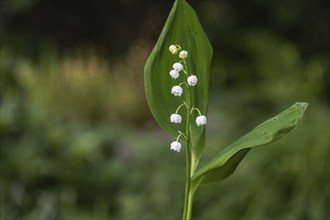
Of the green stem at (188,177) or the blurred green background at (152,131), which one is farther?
the blurred green background at (152,131)

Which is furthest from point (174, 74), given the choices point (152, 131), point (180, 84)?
point (152, 131)

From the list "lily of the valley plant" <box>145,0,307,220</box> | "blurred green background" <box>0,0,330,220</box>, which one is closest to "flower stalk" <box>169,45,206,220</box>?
"lily of the valley plant" <box>145,0,307,220</box>

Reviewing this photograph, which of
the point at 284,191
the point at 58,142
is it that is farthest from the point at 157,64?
the point at 58,142

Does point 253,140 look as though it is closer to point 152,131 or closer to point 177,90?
point 177,90

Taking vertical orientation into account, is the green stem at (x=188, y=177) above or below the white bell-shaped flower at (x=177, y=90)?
below

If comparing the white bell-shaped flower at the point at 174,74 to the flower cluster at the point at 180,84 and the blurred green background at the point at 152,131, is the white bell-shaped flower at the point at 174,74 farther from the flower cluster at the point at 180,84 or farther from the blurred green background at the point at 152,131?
the blurred green background at the point at 152,131

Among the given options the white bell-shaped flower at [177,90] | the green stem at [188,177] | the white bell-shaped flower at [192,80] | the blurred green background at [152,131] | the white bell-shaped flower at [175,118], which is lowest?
the blurred green background at [152,131]

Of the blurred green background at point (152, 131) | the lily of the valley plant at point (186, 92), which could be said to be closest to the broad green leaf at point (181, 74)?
the lily of the valley plant at point (186, 92)

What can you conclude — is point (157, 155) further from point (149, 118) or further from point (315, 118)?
point (149, 118)
